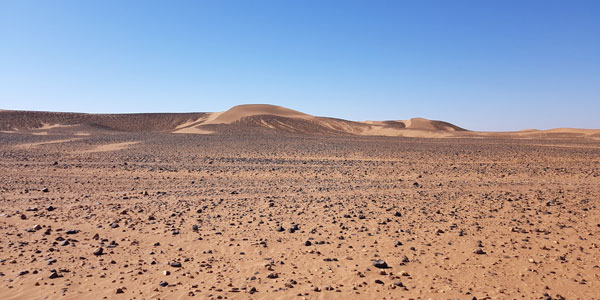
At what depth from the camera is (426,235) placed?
6.86 m

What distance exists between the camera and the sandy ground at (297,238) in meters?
4.89

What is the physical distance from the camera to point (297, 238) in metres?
6.70

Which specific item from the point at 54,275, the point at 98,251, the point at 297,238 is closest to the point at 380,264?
the point at 297,238

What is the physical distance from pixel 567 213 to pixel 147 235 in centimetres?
815

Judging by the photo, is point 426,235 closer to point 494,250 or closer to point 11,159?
point 494,250

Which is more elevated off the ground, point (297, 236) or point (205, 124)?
point (205, 124)

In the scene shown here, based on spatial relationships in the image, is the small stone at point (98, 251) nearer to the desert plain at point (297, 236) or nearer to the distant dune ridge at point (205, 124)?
the desert plain at point (297, 236)

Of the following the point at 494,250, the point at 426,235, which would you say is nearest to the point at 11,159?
the point at 426,235

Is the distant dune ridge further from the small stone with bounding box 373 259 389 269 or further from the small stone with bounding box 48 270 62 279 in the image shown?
the small stone with bounding box 373 259 389 269

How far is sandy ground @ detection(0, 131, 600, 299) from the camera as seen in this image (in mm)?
4887

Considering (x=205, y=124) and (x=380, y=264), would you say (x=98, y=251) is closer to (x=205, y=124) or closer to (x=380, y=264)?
(x=380, y=264)

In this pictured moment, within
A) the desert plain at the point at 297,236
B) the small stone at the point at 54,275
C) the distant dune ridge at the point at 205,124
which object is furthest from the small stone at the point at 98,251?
the distant dune ridge at the point at 205,124

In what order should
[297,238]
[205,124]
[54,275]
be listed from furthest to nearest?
[205,124] < [297,238] < [54,275]

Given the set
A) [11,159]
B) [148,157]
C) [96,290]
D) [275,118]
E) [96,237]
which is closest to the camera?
[96,290]
